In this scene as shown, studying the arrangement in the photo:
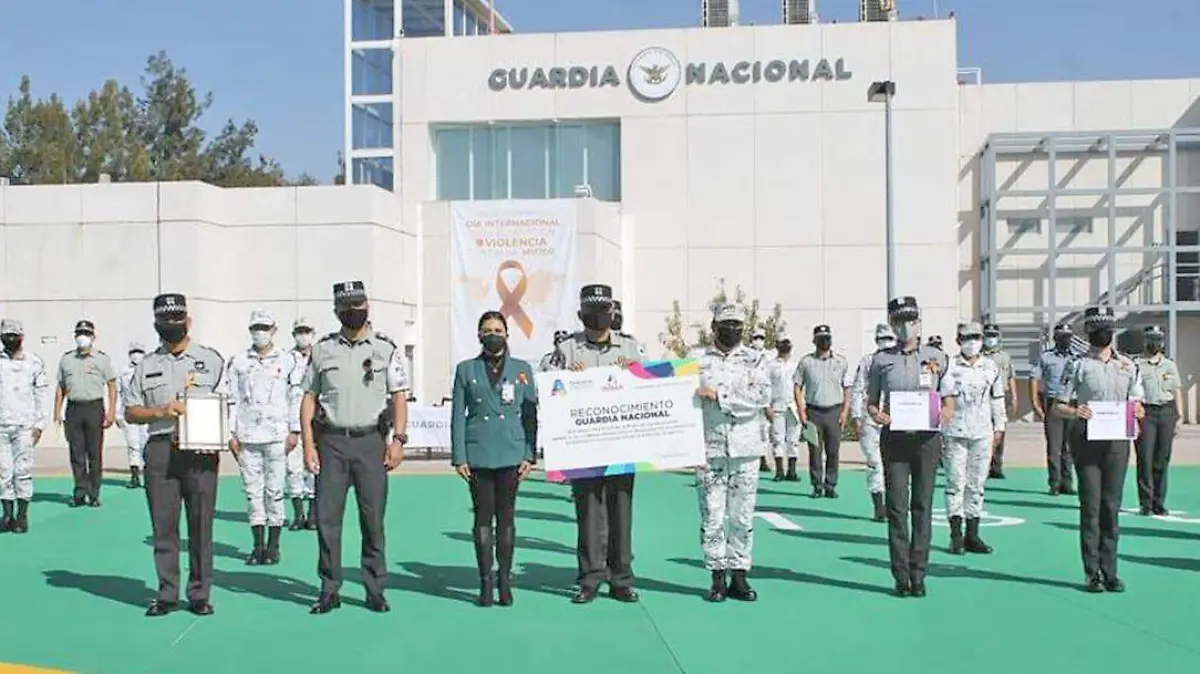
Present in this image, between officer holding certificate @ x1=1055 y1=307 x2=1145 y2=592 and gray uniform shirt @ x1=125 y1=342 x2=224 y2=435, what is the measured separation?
649 cm


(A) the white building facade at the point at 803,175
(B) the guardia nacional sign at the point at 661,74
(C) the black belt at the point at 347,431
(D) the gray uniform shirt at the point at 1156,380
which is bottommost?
(C) the black belt at the point at 347,431

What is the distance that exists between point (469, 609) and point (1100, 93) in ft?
89.6

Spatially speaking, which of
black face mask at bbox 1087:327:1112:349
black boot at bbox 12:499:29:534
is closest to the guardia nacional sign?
black boot at bbox 12:499:29:534

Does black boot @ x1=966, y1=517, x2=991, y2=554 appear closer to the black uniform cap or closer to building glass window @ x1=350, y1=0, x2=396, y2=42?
the black uniform cap

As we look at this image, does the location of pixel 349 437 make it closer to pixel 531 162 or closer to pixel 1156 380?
pixel 1156 380

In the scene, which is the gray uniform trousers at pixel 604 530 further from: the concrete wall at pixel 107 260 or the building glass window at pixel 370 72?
the building glass window at pixel 370 72

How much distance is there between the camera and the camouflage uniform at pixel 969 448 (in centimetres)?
1152

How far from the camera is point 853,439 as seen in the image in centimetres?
2508

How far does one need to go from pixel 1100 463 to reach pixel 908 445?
1504mm

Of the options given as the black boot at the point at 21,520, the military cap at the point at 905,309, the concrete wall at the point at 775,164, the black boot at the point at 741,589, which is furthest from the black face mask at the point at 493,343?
the concrete wall at the point at 775,164

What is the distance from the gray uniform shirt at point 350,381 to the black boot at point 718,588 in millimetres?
2671

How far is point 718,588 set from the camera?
9344mm

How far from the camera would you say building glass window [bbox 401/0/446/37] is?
39.8m

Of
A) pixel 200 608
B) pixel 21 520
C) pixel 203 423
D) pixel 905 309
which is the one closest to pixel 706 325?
pixel 21 520
